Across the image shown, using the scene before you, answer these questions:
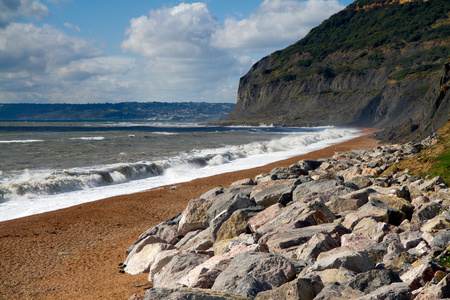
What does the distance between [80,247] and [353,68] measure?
127 m

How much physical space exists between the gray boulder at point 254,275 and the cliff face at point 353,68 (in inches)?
2411

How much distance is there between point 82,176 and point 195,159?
29.1 ft

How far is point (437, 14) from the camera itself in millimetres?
124750

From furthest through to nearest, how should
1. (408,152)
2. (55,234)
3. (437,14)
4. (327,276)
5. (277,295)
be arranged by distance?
1. (437,14)
2. (408,152)
3. (55,234)
4. (327,276)
5. (277,295)

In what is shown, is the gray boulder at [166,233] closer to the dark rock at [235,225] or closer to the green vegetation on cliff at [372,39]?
the dark rock at [235,225]

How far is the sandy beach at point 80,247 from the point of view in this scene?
6922 mm

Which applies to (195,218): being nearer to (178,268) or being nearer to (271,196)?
(271,196)

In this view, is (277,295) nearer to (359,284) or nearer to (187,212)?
(359,284)

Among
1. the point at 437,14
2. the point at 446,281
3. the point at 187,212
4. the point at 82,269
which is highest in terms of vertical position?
the point at 437,14

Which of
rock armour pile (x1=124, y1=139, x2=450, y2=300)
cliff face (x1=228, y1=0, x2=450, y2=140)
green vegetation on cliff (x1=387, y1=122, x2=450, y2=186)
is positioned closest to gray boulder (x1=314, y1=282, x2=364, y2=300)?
rock armour pile (x1=124, y1=139, x2=450, y2=300)

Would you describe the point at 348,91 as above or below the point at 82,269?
above

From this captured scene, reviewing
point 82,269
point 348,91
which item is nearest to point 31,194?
point 82,269

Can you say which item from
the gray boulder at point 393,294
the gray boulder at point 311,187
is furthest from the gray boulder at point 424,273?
the gray boulder at point 311,187

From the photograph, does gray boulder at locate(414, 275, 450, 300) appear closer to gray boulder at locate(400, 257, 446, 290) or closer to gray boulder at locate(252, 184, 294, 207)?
gray boulder at locate(400, 257, 446, 290)
